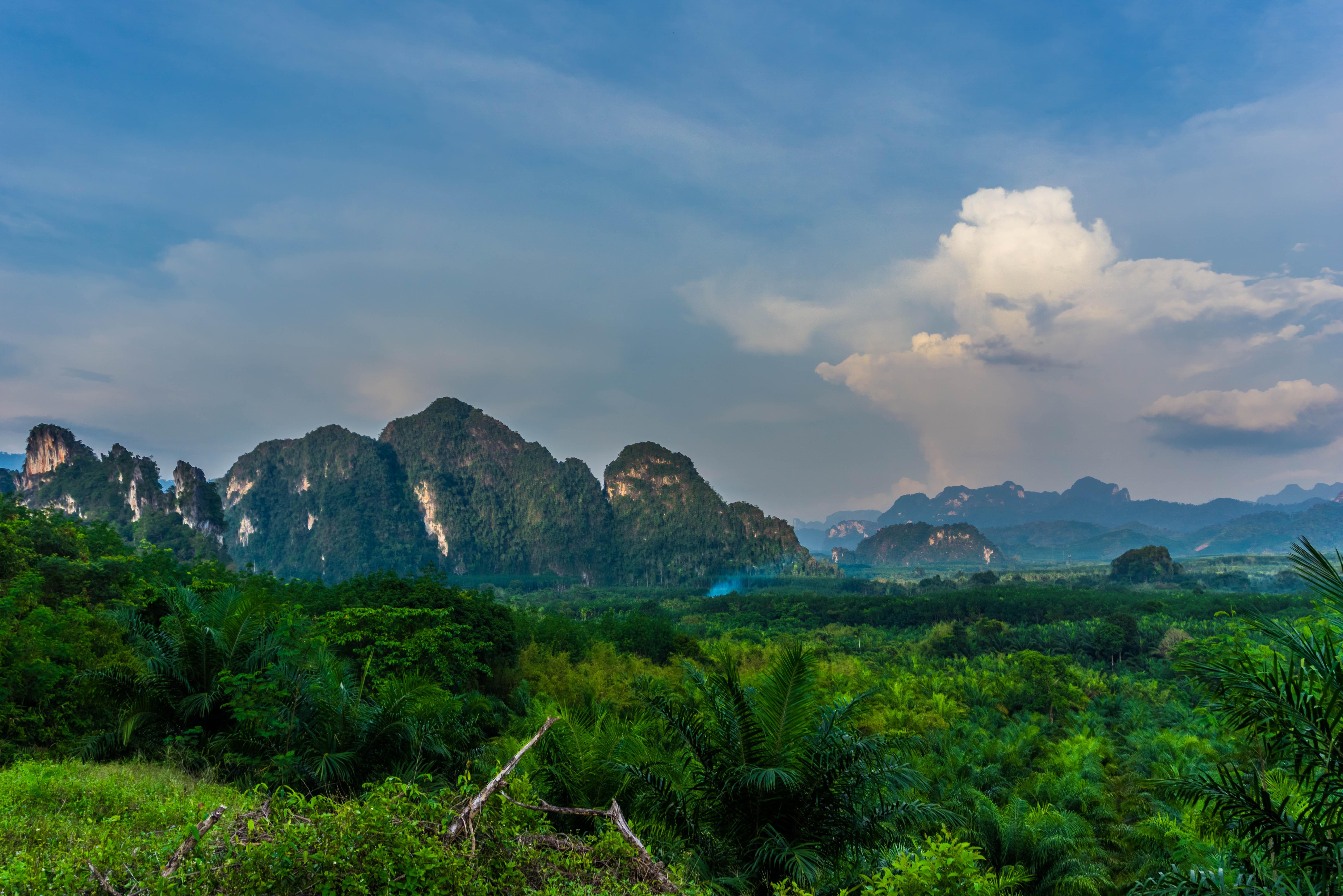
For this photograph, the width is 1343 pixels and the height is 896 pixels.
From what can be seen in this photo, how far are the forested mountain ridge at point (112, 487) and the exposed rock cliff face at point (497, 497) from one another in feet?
149

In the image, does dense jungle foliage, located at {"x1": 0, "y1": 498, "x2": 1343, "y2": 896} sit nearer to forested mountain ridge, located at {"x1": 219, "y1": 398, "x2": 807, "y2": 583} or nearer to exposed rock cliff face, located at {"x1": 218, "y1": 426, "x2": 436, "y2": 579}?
forested mountain ridge, located at {"x1": 219, "y1": 398, "x2": 807, "y2": 583}

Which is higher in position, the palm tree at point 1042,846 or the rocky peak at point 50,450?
the rocky peak at point 50,450

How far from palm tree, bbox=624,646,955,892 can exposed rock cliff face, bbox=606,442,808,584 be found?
98.3 meters

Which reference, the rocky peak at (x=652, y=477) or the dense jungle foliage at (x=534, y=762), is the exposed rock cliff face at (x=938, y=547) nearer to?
the rocky peak at (x=652, y=477)

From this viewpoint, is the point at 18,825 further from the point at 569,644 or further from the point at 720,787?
the point at 569,644

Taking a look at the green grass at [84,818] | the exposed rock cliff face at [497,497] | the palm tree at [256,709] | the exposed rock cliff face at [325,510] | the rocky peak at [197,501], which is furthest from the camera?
the exposed rock cliff face at [497,497]

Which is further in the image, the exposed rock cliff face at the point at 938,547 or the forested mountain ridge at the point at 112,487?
the exposed rock cliff face at the point at 938,547

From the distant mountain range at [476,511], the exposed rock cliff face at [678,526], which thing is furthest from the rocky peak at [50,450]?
the exposed rock cliff face at [678,526]

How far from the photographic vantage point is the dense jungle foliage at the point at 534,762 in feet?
10.4

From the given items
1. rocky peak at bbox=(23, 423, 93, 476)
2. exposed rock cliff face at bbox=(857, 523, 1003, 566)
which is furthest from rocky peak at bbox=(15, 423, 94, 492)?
exposed rock cliff face at bbox=(857, 523, 1003, 566)

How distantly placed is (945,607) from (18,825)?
54544 millimetres

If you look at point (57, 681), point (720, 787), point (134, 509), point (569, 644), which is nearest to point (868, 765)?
point (720, 787)

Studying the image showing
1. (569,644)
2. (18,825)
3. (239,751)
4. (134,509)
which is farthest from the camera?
(134,509)

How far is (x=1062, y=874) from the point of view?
12.3 meters
